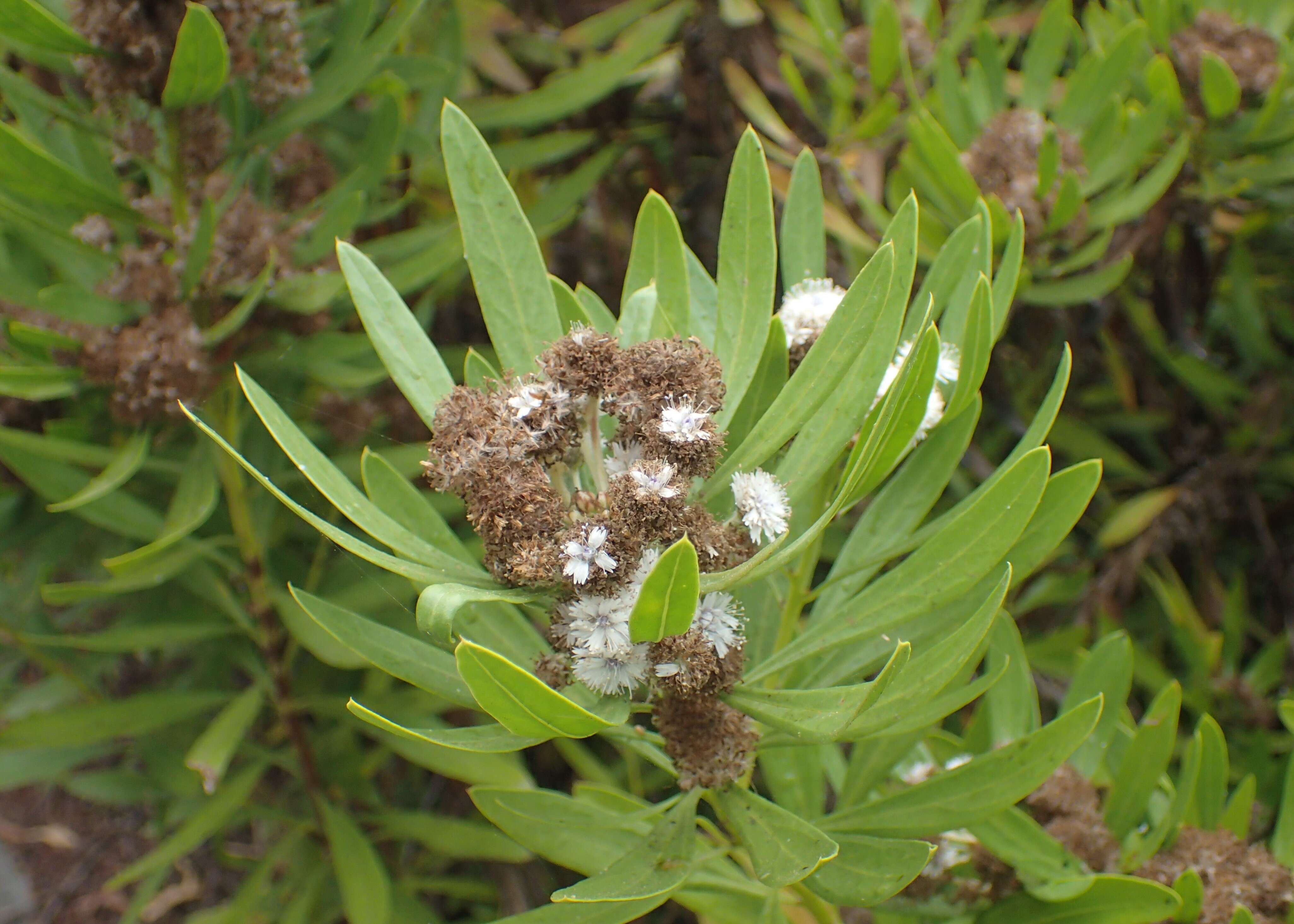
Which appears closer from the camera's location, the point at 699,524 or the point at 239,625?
the point at 699,524

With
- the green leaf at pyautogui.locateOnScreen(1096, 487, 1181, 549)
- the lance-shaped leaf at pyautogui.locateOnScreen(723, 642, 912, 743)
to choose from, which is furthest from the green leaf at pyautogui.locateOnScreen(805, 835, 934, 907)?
the green leaf at pyautogui.locateOnScreen(1096, 487, 1181, 549)

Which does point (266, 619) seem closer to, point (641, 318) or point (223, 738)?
point (223, 738)

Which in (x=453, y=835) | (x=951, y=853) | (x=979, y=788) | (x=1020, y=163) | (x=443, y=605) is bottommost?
(x=453, y=835)

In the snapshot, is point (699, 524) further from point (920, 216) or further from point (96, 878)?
point (96, 878)

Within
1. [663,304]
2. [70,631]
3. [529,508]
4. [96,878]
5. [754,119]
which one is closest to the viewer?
[529,508]

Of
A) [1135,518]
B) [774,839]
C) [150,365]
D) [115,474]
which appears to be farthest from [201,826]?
[1135,518]

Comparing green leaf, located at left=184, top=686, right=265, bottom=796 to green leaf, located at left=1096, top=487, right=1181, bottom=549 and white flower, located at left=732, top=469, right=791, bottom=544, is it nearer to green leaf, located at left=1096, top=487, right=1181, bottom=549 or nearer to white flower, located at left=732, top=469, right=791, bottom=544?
white flower, located at left=732, top=469, right=791, bottom=544

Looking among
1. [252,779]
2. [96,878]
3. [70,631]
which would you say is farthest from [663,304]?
[96,878]
